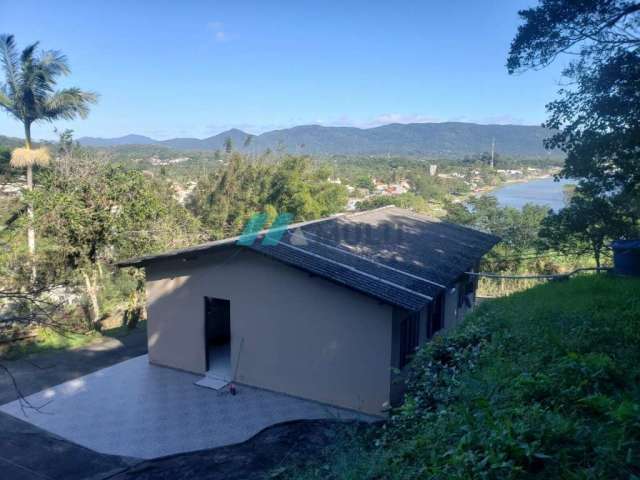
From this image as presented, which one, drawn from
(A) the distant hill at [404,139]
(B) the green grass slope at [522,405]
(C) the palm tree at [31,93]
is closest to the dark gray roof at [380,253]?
(B) the green grass slope at [522,405]

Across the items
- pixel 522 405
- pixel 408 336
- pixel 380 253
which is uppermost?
pixel 380 253

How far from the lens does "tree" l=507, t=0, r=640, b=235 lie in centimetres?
870

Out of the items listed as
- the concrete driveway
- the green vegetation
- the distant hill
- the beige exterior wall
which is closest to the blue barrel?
the green vegetation

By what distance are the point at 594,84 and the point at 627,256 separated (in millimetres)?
4079

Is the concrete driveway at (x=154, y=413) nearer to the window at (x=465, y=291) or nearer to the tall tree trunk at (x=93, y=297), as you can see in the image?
the tall tree trunk at (x=93, y=297)

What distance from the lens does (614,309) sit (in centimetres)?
748

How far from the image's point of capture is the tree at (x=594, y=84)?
8.70m

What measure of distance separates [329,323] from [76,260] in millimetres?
10613

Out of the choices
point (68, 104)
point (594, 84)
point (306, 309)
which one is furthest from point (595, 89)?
point (68, 104)

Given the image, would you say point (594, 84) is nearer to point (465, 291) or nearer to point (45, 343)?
point (465, 291)

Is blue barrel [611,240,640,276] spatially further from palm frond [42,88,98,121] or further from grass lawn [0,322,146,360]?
palm frond [42,88,98,121]

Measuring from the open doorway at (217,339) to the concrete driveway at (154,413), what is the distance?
52cm

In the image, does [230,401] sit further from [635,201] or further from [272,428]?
[635,201]

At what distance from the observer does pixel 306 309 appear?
948 centimetres
